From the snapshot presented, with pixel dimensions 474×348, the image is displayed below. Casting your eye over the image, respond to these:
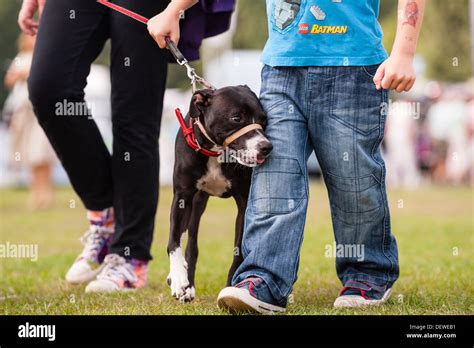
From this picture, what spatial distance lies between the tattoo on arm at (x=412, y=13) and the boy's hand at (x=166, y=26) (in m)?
0.99

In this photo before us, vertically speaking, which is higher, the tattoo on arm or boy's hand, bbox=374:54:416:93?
the tattoo on arm

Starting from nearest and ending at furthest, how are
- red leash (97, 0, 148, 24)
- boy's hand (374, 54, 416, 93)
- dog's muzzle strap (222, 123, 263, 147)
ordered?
boy's hand (374, 54, 416, 93)
dog's muzzle strap (222, 123, 263, 147)
red leash (97, 0, 148, 24)

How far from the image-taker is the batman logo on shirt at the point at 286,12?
375cm

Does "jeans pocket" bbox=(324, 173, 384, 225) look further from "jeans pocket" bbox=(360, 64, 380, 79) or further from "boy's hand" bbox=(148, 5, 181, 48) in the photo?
"boy's hand" bbox=(148, 5, 181, 48)

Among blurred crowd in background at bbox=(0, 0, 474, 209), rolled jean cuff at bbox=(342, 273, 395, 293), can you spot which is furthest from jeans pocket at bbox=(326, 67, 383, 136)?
blurred crowd in background at bbox=(0, 0, 474, 209)

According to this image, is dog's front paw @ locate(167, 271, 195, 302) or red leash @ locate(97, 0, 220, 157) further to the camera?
dog's front paw @ locate(167, 271, 195, 302)

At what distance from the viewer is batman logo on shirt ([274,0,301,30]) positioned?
3.75m

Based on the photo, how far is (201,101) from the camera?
3842 millimetres

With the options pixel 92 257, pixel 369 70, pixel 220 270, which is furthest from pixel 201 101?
pixel 220 270

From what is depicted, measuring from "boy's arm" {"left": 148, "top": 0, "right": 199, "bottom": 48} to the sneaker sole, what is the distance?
1.17 meters

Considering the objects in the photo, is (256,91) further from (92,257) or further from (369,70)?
(369,70)
